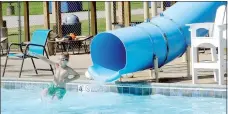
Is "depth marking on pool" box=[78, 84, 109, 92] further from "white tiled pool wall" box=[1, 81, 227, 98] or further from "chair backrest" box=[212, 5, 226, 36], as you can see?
"chair backrest" box=[212, 5, 226, 36]

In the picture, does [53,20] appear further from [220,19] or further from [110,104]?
[220,19]

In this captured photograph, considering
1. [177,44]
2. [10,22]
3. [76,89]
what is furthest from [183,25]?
[10,22]

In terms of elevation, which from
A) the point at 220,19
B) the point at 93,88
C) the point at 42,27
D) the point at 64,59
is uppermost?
the point at 220,19

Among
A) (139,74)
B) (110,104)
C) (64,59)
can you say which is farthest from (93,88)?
(64,59)

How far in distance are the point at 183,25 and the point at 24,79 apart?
2.58 m

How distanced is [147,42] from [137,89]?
0.68m

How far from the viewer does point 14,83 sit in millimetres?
9453

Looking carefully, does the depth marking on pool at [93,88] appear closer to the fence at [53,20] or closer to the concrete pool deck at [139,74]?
the concrete pool deck at [139,74]

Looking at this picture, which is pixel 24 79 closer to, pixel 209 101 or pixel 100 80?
pixel 100 80

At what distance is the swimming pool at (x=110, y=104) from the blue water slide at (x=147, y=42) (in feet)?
1.15

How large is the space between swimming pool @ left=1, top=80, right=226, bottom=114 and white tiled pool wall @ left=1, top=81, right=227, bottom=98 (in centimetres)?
5

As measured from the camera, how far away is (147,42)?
27.9 ft

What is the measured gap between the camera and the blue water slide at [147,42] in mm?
8422

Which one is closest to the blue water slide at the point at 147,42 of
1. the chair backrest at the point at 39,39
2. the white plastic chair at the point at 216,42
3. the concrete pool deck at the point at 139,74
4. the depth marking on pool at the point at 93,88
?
the depth marking on pool at the point at 93,88
